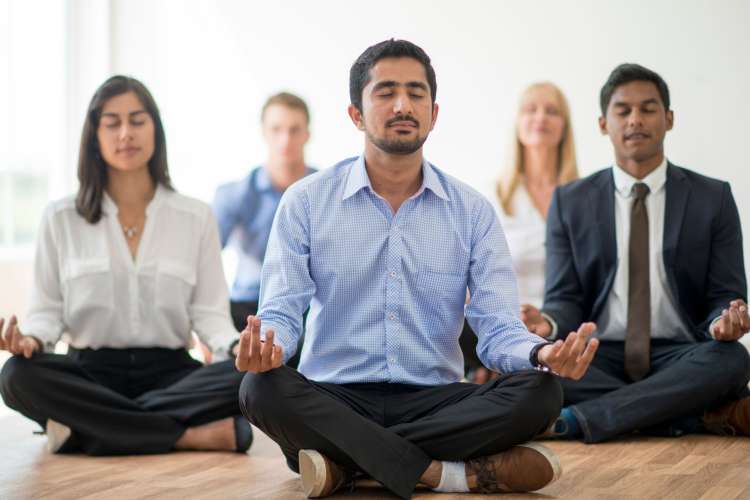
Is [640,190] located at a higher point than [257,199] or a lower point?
higher

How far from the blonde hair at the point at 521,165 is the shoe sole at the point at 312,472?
256cm

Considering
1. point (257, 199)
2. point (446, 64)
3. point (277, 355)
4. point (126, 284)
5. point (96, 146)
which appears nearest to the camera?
point (277, 355)

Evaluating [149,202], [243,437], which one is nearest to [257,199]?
[149,202]

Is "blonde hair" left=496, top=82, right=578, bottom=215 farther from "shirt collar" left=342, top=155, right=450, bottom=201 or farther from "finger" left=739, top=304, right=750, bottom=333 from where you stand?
"shirt collar" left=342, top=155, right=450, bottom=201

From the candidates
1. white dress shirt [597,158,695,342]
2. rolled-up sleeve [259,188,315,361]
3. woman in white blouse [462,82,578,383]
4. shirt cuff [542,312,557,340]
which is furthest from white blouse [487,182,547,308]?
rolled-up sleeve [259,188,315,361]

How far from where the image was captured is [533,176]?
5.00 m

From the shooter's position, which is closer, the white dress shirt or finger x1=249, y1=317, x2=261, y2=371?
finger x1=249, y1=317, x2=261, y2=371

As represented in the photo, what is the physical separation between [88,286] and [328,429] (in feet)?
4.39

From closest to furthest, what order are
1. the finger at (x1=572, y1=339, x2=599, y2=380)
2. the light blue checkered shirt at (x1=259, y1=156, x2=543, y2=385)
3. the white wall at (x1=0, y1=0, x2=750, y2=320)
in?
the finger at (x1=572, y1=339, x2=599, y2=380), the light blue checkered shirt at (x1=259, y1=156, x2=543, y2=385), the white wall at (x1=0, y1=0, x2=750, y2=320)

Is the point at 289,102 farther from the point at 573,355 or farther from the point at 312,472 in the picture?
the point at 573,355

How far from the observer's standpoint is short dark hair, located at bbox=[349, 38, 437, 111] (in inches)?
113

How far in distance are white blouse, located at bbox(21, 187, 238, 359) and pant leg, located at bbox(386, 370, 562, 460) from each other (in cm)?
111

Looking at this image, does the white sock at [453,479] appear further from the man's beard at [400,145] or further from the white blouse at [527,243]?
the white blouse at [527,243]

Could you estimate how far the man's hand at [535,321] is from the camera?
3629 mm
